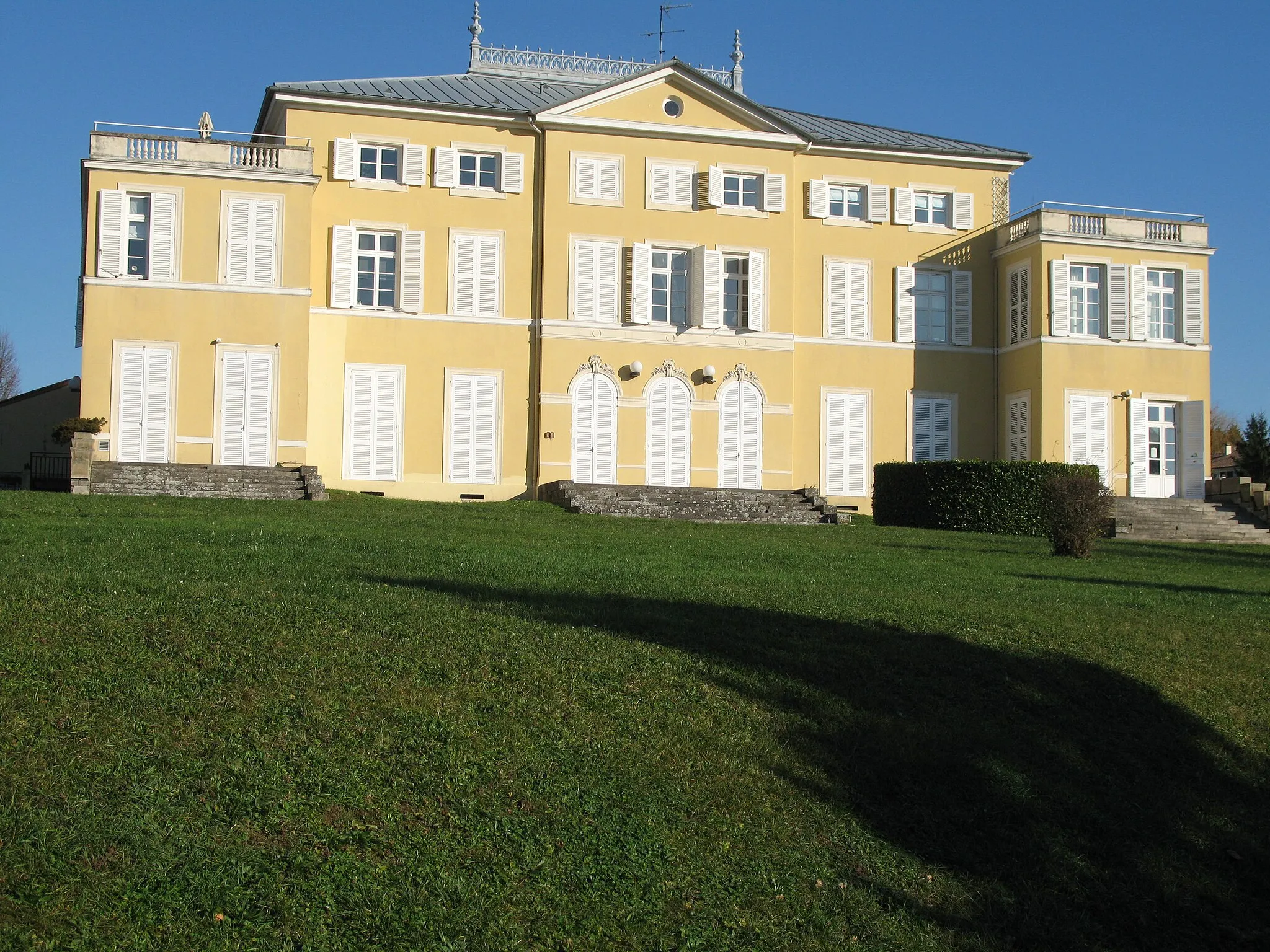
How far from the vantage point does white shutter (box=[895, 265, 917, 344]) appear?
31.5 m

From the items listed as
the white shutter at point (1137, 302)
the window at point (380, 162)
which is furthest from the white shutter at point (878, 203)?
the window at point (380, 162)

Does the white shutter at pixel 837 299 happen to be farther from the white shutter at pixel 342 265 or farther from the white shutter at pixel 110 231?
the white shutter at pixel 110 231

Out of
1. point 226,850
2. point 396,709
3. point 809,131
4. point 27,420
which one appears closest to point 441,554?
point 396,709

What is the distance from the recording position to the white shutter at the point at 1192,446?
30281 millimetres

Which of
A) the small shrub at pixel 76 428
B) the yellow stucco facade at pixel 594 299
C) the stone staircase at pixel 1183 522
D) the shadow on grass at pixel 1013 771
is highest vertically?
the yellow stucco facade at pixel 594 299

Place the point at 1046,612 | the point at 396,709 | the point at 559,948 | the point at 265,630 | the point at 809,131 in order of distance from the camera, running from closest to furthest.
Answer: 1. the point at 559,948
2. the point at 396,709
3. the point at 265,630
4. the point at 1046,612
5. the point at 809,131

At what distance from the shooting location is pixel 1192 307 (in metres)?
31.0

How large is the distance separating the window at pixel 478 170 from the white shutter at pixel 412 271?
5.85ft

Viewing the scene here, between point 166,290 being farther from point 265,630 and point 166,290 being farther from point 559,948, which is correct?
point 559,948

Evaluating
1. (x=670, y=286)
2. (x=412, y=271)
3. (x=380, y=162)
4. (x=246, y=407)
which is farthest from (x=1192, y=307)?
(x=246, y=407)

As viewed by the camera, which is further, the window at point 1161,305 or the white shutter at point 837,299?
the white shutter at point 837,299

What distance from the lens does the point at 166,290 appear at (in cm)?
2614

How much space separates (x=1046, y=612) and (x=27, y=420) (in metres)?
32.1

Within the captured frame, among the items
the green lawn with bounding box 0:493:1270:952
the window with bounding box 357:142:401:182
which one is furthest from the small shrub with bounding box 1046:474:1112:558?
the window with bounding box 357:142:401:182
